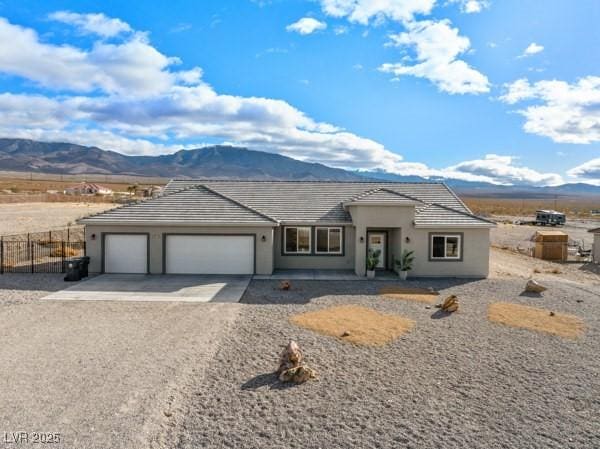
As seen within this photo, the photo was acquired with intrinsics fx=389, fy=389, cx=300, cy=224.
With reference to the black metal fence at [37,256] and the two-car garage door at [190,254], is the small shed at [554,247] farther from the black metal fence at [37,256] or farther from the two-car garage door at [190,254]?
the black metal fence at [37,256]

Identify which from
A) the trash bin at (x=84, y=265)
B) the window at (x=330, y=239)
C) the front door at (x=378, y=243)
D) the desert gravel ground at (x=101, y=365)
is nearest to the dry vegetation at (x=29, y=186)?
the trash bin at (x=84, y=265)

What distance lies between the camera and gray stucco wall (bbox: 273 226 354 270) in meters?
19.4

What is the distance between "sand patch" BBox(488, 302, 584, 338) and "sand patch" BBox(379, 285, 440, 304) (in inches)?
82.3

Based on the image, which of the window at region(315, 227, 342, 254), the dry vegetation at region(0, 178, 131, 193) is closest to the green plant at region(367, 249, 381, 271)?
the window at region(315, 227, 342, 254)

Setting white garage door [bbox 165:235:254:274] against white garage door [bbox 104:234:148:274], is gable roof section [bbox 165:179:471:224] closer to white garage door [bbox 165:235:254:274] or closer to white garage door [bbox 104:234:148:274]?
white garage door [bbox 165:235:254:274]

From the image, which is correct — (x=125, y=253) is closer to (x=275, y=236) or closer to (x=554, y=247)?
(x=275, y=236)

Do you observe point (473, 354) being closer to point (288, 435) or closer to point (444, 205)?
point (288, 435)

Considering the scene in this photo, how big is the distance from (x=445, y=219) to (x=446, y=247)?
1.35m

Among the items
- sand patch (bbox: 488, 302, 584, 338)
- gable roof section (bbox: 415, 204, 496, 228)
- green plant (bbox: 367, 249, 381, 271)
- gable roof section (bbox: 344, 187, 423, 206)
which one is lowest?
sand patch (bbox: 488, 302, 584, 338)

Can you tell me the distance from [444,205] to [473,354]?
41.4 feet

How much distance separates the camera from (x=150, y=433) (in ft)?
19.7

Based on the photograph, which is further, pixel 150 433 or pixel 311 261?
pixel 311 261

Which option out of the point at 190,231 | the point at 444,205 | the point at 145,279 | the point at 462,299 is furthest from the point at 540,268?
the point at 145,279

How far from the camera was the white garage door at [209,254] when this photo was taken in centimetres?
1828
